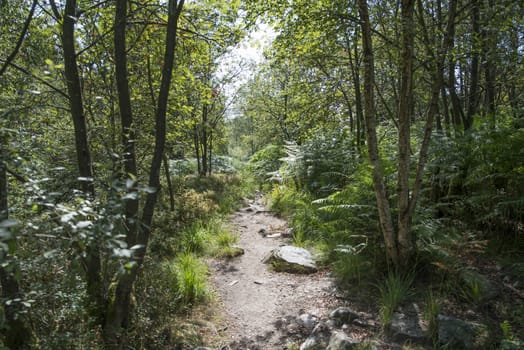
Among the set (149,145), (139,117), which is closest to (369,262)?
(149,145)

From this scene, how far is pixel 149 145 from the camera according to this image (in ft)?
19.8

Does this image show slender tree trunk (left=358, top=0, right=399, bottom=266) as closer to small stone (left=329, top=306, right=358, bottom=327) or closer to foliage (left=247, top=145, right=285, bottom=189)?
small stone (left=329, top=306, right=358, bottom=327)

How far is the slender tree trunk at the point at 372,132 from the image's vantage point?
3.62m

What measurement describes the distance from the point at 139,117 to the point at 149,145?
2.02ft

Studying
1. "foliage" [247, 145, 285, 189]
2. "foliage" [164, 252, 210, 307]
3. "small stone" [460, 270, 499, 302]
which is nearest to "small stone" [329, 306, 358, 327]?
"small stone" [460, 270, 499, 302]

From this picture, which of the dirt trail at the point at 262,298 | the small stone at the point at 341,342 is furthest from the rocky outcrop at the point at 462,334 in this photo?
the dirt trail at the point at 262,298

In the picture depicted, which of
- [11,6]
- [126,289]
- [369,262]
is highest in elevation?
[11,6]

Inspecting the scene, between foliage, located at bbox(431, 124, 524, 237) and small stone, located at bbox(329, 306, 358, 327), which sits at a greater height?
foliage, located at bbox(431, 124, 524, 237)

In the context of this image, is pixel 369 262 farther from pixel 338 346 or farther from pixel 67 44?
pixel 67 44

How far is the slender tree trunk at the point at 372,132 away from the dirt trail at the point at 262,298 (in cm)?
117

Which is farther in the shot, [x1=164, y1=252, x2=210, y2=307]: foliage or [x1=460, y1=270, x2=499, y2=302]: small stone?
[x1=164, y1=252, x2=210, y2=307]: foliage

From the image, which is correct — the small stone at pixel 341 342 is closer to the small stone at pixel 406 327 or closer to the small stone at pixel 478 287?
the small stone at pixel 406 327

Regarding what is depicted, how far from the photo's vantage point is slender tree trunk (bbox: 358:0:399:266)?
3.62 m

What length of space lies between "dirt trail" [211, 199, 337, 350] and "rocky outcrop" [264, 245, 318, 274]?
0.44 feet
